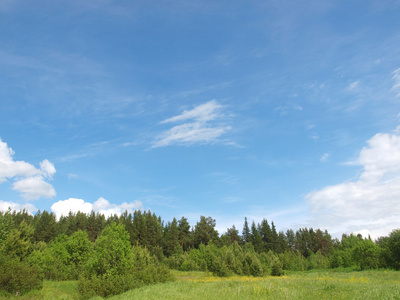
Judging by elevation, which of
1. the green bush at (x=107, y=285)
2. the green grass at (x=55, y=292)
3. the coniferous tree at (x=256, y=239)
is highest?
the coniferous tree at (x=256, y=239)

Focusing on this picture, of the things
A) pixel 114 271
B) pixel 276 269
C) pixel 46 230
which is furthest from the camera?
pixel 46 230

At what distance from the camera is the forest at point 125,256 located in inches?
1061

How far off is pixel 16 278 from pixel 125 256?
12.8 metres

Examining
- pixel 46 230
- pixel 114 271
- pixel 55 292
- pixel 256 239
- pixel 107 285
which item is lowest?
pixel 55 292

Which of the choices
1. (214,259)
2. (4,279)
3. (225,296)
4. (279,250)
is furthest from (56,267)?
(279,250)

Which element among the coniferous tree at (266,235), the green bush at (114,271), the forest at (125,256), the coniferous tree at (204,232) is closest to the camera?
the green bush at (114,271)

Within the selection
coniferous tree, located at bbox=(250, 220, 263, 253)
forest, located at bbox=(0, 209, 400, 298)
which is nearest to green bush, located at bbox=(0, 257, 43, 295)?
forest, located at bbox=(0, 209, 400, 298)

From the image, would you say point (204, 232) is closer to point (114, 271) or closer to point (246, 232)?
point (246, 232)

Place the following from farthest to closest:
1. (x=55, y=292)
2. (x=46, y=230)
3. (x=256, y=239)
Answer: (x=256, y=239), (x=46, y=230), (x=55, y=292)

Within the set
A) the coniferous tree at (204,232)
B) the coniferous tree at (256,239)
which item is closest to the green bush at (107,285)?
the coniferous tree at (204,232)

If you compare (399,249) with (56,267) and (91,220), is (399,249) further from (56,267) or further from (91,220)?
(91,220)

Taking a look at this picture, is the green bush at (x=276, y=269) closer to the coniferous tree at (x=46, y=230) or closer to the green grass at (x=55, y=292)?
the green grass at (x=55, y=292)

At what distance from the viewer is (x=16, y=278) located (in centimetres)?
2783

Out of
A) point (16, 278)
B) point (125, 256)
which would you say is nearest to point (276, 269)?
point (125, 256)
